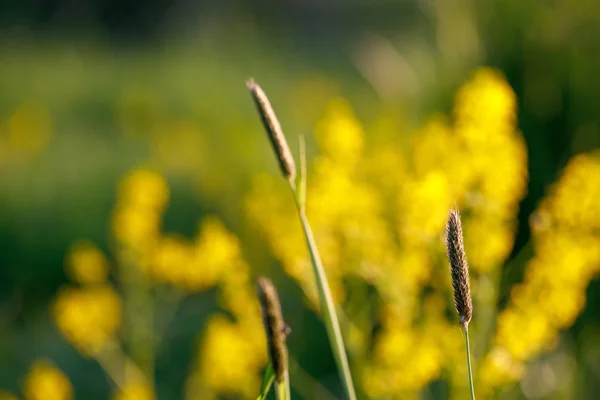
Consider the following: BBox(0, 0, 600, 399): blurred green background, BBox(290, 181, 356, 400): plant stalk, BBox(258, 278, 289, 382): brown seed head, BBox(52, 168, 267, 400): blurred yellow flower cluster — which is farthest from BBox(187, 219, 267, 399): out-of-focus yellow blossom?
BBox(258, 278, 289, 382): brown seed head

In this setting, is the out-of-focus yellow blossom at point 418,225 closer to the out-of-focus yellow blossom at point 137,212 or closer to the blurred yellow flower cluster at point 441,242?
the blurred yellow flower cluster at point 441,242

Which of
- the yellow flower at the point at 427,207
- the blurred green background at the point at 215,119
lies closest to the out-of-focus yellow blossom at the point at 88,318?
the blurred green background at the point at 215,119

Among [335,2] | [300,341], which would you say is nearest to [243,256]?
[300,341]

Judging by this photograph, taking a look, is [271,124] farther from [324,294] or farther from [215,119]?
[215,119]

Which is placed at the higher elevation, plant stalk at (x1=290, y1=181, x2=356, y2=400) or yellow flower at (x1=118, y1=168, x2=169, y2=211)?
plant stalk at (x1=290, y1=181, x2=356, y2=400)

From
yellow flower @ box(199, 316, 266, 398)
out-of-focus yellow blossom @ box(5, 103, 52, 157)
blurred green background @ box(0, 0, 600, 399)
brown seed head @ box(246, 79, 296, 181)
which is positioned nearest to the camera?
brown seed head @ box(246, 79, 296, 181)

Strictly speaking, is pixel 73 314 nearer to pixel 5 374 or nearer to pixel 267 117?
pixel 267 117

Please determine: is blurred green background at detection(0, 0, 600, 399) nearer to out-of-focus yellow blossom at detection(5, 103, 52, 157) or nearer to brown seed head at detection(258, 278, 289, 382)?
out-of-focus yellow blossom at detection(5, 103, 52, 157)
